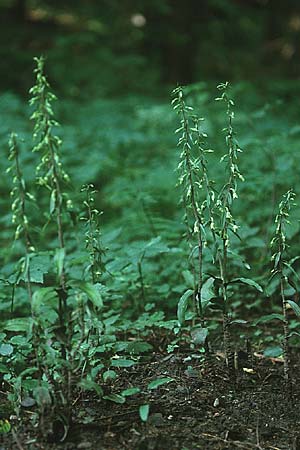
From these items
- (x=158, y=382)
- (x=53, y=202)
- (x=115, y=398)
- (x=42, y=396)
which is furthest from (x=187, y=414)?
(x=53, y=202)

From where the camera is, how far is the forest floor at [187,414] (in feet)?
7.99

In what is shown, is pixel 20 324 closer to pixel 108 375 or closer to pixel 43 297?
pixel 43 297

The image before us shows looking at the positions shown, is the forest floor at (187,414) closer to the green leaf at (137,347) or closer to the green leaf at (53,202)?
the green leaf at (137,347)

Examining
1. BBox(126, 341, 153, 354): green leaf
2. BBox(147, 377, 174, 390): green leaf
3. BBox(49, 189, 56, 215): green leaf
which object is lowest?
BBox(147, 377, 174, 390): green leaf

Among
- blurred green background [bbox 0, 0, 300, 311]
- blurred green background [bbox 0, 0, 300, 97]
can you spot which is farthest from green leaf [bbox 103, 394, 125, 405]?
blurred green background [bbox 0, 0, 300, 97]

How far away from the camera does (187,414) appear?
2631 mm

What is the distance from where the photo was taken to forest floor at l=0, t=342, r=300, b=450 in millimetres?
2436

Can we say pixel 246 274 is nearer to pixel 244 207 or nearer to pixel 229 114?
pixel 244 207

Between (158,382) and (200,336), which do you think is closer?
(158,382)

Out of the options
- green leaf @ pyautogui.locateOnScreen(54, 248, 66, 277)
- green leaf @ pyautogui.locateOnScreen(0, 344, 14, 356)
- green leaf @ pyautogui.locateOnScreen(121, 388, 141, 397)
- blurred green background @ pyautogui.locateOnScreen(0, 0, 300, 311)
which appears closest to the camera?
green leaf @ pyautogui.locateOnScreen(54, 248, 66, 277)

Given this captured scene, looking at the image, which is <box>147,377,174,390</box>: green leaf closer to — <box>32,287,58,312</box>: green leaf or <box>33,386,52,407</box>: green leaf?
<box>33,386,52,407</box>: green leaf

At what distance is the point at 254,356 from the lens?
3.22 metres

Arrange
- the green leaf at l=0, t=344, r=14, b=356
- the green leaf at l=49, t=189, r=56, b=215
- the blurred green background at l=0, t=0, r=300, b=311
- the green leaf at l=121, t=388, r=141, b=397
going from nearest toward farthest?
the green leaf at l=49, t=189, r=56, b=215
the green leaf at l=121, t=388, r=141, b=397
the green leaf at l=0, t=344, r=14, b=356
the blurred green background at l=0, t=0, r=300, b=311

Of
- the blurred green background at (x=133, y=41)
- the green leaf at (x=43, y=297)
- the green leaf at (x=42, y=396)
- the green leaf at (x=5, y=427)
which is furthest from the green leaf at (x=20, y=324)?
the blurred green background at (x=133, y=41)
